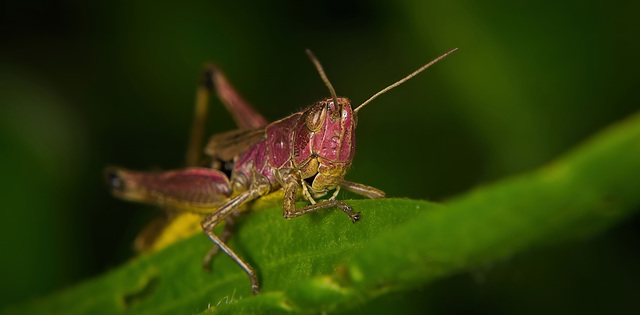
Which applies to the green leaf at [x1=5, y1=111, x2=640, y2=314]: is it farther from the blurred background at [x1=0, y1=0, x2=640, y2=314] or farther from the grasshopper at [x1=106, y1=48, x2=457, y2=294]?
the blurred background at [x1=0, y1=0, x2=640, y2=314]

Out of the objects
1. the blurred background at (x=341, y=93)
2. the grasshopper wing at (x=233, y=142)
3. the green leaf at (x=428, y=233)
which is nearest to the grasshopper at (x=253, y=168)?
the grasshopper wing at (x=233, y=142)

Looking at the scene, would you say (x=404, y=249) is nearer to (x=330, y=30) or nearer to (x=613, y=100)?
(x=613, y=100)

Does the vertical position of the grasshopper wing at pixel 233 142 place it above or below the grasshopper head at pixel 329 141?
above

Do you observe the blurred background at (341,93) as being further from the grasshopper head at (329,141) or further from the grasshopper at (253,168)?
the grasshopper head at (329,141)

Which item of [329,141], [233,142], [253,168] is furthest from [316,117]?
[233,142]

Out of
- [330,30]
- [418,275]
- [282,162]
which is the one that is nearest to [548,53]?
[330,30]

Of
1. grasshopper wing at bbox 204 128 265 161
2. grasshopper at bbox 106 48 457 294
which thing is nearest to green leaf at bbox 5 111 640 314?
grasshopper at bbox 106 48 457 294

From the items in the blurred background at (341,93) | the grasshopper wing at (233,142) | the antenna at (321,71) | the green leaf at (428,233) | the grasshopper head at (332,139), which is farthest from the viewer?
the grasshopper wing at (233,142)
